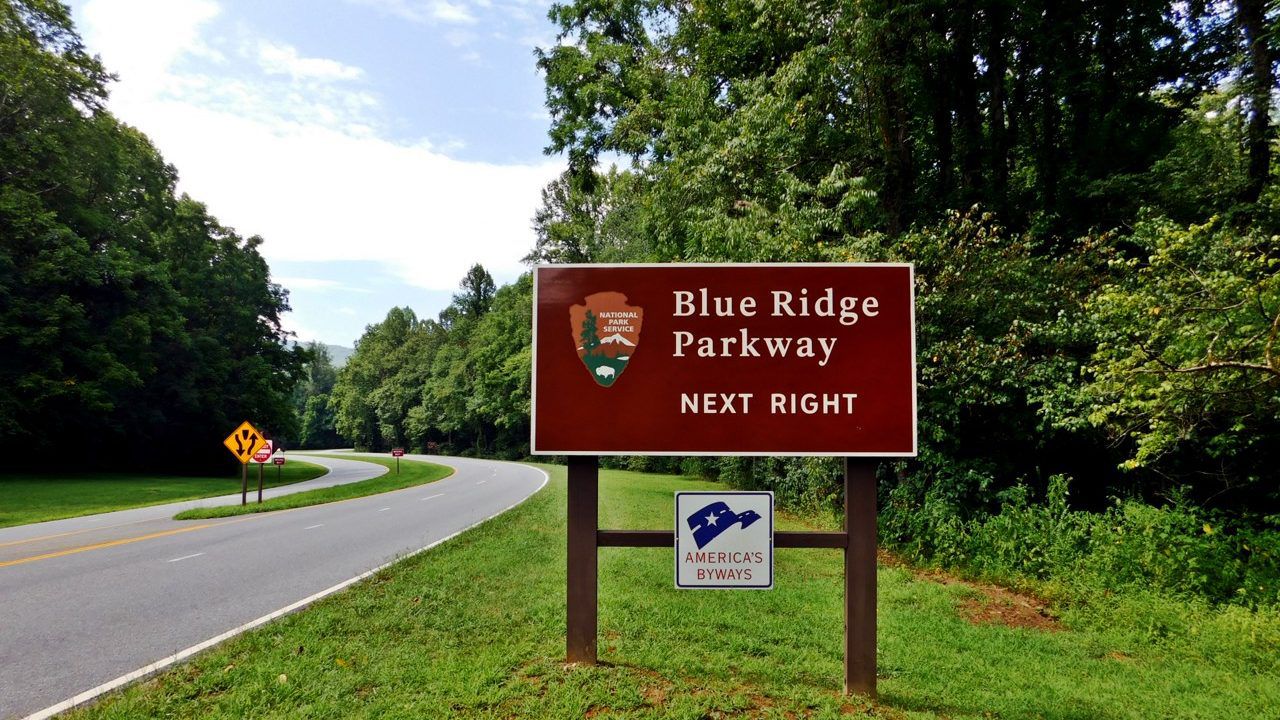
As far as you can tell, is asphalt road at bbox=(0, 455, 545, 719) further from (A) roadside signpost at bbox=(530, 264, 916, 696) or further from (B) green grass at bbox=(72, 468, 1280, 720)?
(A) roadside signpost at bbox=(530, 264, 916, 696)

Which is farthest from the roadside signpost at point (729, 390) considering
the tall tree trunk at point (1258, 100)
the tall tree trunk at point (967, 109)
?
the tall tree trunk at point (967, 109)

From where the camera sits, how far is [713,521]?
5.08m

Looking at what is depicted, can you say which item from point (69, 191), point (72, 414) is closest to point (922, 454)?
point (72, 414)

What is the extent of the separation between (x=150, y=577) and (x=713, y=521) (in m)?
8.44

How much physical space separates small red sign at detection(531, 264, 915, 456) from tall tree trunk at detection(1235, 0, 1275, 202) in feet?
35.7

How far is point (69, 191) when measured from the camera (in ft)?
100

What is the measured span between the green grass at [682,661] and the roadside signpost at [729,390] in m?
0.61

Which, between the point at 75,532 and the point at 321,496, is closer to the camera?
the point at 75,532

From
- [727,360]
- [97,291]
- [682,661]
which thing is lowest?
[682,661]

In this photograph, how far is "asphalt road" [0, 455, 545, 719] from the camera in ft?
18.2

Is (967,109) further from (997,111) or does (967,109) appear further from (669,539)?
(669,539)

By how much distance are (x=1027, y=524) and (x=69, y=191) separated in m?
40.8

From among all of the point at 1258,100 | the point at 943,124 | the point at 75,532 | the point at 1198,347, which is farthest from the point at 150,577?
the point at 1258,100

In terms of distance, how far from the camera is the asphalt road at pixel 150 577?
5.54 m
